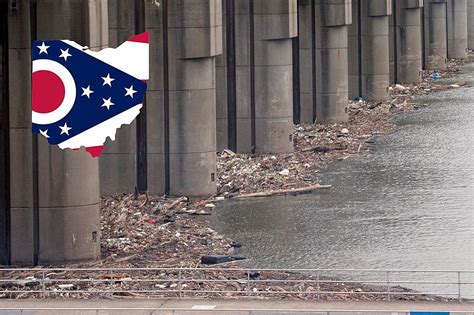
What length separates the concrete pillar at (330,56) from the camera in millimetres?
60500

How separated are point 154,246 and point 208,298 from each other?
29.0ft

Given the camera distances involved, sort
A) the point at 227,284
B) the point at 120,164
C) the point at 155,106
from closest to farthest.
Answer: the point at 227,284 → the point at 155,106 → the point at 120,164

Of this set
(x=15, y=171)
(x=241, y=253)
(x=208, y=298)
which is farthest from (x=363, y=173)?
(x=208, y=298)

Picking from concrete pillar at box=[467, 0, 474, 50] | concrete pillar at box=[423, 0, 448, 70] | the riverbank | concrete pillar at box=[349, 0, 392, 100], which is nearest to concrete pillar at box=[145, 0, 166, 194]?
the riverbank

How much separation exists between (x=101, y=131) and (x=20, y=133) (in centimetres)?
755

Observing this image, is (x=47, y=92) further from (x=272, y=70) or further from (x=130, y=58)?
(x=272, y=70)

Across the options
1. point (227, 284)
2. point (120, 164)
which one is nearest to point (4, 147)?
point (227, 284)

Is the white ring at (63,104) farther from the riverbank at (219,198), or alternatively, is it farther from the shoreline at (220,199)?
the riverbank at (219,198)

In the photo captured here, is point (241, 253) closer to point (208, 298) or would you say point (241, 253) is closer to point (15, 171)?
point (15, 171)

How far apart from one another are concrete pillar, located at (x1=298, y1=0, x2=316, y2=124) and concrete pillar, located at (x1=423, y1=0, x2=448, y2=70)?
27.1m

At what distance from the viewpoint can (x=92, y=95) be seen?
2783cm

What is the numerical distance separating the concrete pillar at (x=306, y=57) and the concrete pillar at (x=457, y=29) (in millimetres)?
33967

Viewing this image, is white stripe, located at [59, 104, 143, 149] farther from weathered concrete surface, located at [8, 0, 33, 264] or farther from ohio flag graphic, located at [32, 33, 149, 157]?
weathered concrete surface, located at [8, 0, 33, 264]

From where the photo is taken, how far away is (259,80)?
52.0m
